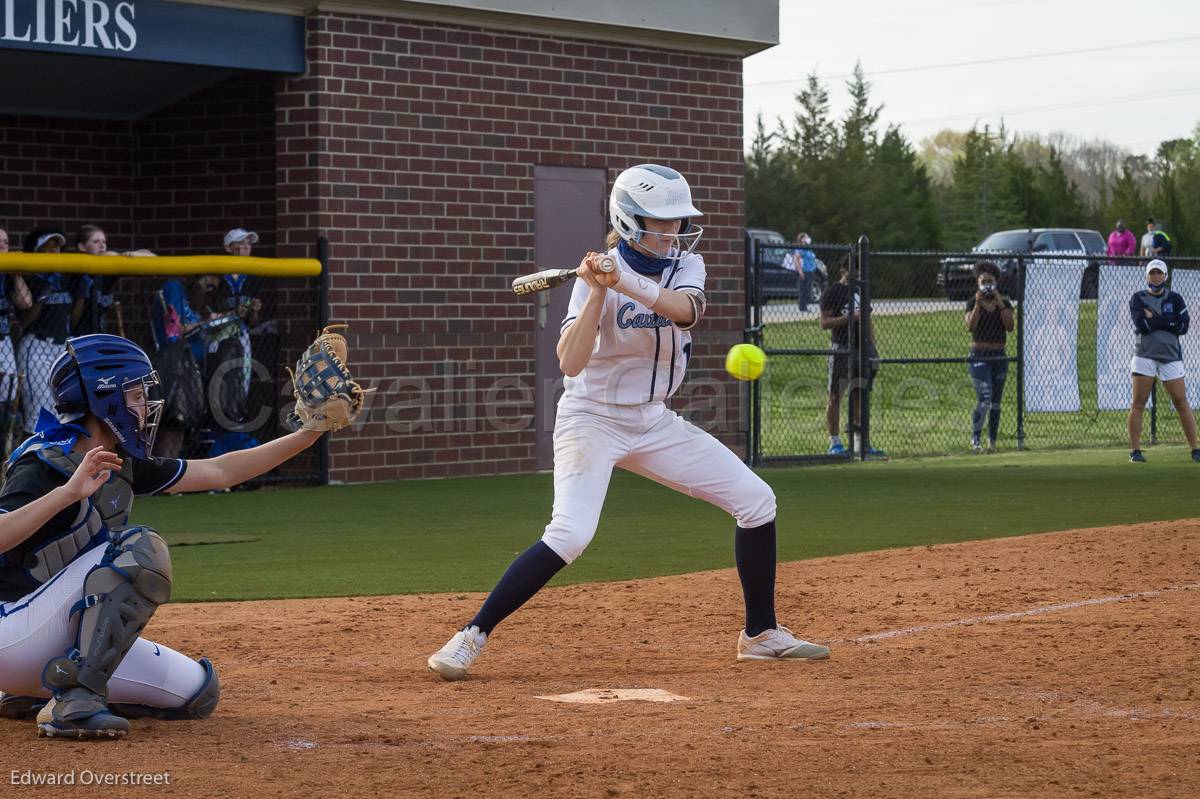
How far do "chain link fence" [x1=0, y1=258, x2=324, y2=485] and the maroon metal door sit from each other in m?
2.56

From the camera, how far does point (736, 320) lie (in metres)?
17.8

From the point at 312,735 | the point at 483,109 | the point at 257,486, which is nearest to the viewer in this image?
the point at 312,735

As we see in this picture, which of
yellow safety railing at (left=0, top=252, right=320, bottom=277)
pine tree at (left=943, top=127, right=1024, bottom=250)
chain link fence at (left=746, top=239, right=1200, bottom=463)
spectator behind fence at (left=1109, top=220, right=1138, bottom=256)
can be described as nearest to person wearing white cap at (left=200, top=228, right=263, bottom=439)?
yellow safety railing at (left=0, top=252, right=320, bottom=277)

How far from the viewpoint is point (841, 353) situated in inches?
690

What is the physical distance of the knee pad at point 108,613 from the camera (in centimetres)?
504

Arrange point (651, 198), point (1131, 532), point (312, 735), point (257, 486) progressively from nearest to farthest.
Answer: point (312, 735) < point (651, 198) < point (1131, 532) < point (257, 486)

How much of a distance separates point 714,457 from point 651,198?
112 cm

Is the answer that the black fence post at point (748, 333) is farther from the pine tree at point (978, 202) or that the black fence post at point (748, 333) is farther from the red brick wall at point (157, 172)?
the pine tree at point (978, 202)

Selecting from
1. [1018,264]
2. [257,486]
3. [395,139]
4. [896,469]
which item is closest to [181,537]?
[257,486]

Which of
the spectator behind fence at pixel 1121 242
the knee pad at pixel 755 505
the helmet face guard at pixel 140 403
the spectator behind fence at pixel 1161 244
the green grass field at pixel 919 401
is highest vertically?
the spectator behind fence at pixel 1121 242

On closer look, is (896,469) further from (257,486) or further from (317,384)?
(317,384)

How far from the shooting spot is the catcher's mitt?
5488mm

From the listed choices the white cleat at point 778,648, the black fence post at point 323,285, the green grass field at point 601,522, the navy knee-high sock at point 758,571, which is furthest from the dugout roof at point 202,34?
the white cleat at point 778,648

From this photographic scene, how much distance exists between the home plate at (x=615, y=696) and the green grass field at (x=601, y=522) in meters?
2.99
